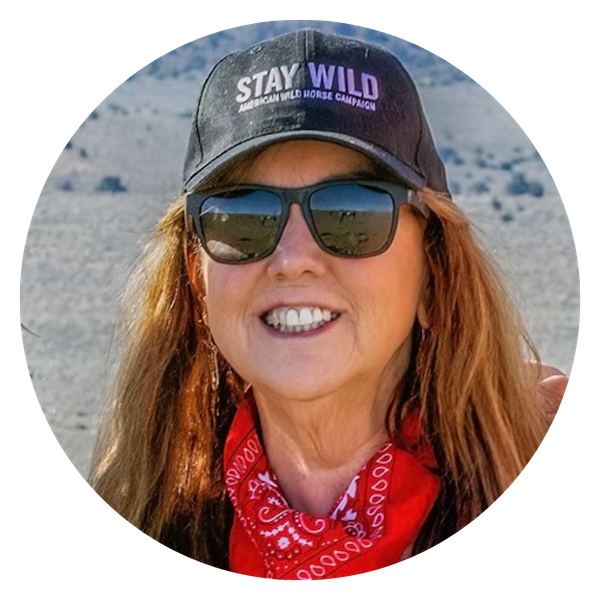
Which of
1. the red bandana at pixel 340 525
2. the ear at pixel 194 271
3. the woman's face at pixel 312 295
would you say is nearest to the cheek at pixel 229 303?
the woman's face at pixel 312 295

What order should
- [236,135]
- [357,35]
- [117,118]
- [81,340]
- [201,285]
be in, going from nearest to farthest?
1. [236,135]
2. [357,35]
3. [201,285]
4. [81,340]
5. [117,118]

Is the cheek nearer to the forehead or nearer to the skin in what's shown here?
the skin

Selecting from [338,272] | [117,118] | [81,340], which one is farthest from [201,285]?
[117,118]

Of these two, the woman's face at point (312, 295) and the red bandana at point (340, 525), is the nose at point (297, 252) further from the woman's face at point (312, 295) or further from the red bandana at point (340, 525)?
the red bandana at point (340, 525)

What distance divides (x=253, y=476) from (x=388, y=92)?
2.75 feet

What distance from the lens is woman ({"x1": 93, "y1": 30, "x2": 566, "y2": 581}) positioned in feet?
5.78

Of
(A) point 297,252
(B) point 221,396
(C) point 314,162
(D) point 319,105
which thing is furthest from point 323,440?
(D) point 319,105

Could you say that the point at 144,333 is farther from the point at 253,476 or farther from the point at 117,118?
the point at 117,118

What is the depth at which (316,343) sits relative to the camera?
5.90 ft

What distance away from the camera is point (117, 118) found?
1057 centimetres

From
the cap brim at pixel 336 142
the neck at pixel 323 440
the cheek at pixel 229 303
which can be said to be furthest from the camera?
the neck at pixel 323 440

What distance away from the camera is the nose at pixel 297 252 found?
1.76 meters

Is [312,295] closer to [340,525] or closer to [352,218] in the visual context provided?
[352,218]

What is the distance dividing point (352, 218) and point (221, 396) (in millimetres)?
626
